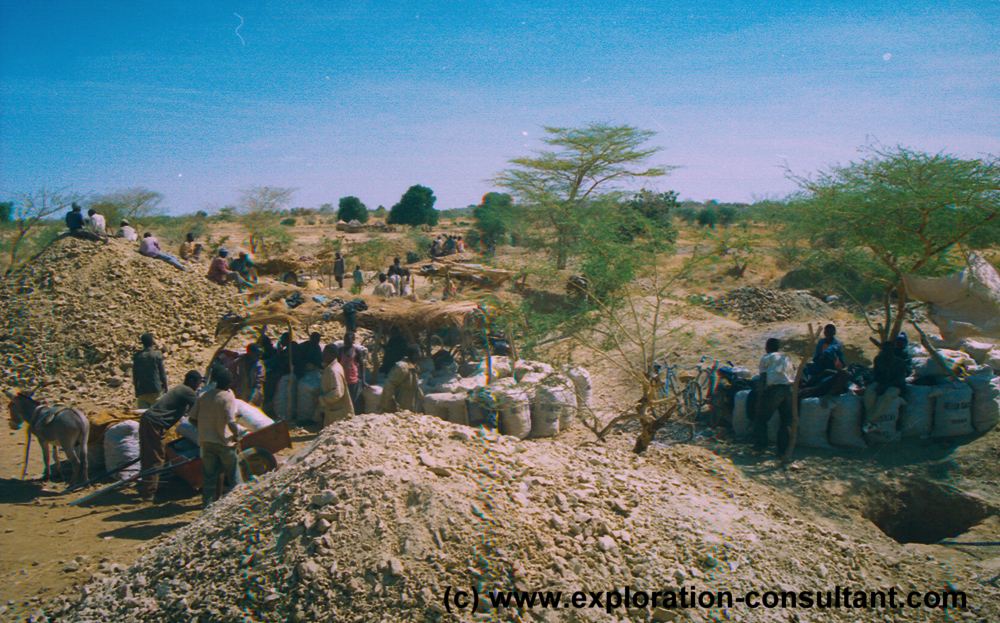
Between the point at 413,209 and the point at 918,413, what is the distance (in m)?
36.2

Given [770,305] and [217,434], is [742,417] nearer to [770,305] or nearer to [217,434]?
[217,434]

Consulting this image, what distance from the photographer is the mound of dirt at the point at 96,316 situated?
9242mm

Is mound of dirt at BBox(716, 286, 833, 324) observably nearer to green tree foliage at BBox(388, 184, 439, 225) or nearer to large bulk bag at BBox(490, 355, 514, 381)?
large bulk bag at BBox(490, 355, 514, 381)

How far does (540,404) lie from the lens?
A: 7020mm

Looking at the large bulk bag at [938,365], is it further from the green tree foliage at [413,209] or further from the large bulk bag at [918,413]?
the green tree foliage at [413,209]

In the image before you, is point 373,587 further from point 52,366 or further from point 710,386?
point 52,366

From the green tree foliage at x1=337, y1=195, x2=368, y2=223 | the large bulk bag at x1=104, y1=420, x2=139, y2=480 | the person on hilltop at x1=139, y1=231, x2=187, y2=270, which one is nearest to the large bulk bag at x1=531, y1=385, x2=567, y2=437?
the large bulk bag at x1=104, y1=420, x2=139, y2=480

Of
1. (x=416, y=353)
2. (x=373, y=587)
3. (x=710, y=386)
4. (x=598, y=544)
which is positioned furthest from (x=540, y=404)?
(x=373, y=587)

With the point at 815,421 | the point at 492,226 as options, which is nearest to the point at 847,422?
the point at 815,421

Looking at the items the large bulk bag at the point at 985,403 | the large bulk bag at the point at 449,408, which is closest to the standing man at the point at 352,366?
the large bulk bag at the point at 449,408

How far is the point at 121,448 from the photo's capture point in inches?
235

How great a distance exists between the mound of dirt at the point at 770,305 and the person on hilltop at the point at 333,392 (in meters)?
9.72

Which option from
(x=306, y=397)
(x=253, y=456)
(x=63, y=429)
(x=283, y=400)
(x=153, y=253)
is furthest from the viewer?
(x=153, y=253)

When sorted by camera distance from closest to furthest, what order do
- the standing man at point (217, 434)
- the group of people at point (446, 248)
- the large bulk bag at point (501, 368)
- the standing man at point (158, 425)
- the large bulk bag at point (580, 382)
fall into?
the standing man at point (217, 434)
the standing man at point (158, 425)
the large bulk bag at point (501, 368)
the large bulk bag at point (580, 382)
the group of people at point (446, 248)
